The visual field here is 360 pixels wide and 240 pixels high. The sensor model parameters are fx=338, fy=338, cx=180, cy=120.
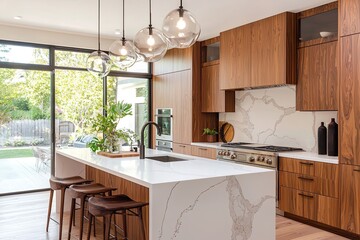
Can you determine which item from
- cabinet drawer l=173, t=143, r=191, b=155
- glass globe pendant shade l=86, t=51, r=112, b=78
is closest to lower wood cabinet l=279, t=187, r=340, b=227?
cabinet drawer l=173, t=143, r=191, b=155

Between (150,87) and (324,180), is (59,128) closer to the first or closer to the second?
(150,87)

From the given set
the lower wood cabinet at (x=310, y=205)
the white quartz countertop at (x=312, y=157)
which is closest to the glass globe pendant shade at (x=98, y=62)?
the white quartz countertop at (x=312, y=157)

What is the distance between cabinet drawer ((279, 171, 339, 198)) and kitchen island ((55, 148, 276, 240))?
1.47 metres

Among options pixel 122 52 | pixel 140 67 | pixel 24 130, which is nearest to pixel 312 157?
pixel 122 52

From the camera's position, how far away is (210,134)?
20.1 ft

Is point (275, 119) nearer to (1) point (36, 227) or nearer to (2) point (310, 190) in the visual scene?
(2) point (310, 190)

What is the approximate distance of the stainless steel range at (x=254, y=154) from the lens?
4.36 m

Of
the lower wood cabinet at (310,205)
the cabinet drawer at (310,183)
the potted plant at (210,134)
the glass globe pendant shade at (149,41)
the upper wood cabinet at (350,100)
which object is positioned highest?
the glass globe pendant shade at (149,41)

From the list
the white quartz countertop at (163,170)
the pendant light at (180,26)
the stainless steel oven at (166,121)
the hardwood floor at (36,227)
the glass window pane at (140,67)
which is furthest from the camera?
the glass window pane at (140,67)

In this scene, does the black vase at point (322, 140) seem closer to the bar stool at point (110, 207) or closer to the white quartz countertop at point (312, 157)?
the white quartz countertop at point (312, 157)

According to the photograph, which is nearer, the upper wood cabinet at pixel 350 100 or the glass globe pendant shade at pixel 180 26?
the glass globe pendant shade at pixel 180 26

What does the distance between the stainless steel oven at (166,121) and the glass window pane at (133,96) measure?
0.35 metres

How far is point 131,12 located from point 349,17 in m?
2.73

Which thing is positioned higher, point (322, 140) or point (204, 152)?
point (322, 140)
